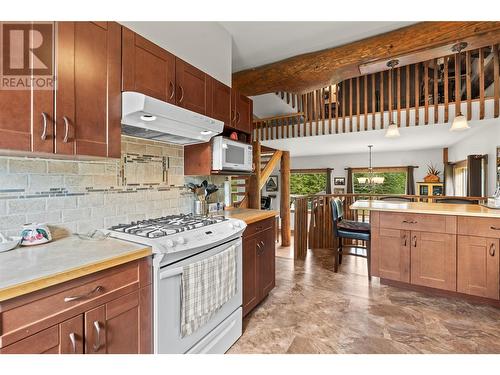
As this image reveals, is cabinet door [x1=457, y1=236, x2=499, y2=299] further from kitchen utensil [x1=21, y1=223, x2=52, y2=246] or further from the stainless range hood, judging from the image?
kitchen utensil [x1=21, y1=223, x2=52, y2=246]

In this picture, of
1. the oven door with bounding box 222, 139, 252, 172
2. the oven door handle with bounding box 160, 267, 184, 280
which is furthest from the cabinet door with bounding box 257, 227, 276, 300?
the oven door handle with bounding box 160, 267, 184, 280

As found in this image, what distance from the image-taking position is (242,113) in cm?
263

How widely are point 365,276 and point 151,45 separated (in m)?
3.45

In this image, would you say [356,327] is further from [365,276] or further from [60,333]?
[60,333]

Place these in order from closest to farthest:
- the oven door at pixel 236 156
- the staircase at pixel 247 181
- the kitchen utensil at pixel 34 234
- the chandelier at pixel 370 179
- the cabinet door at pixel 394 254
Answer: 1. the kitchen utensil at pixel 34 234
2. the oven door at pixel 236 156
3. the cabinet door at pixel 394 254
4. the staircase at pixel 247 181
5. the chandelier at pixel 370 179

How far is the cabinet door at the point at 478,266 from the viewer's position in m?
2.42

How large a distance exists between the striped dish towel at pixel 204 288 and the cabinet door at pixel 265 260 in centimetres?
59

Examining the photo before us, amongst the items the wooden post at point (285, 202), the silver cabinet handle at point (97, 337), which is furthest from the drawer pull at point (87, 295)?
the wooden post at point (285, 202)

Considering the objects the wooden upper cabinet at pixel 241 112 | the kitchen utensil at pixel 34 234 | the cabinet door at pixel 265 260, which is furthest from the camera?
the wooden upper cabinet at pixel 241 112

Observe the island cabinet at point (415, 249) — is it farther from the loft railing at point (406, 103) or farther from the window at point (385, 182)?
the window at point (385, 182)

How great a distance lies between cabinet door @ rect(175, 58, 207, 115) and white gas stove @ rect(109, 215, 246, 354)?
930 mm

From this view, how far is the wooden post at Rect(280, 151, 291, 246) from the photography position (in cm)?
513
